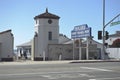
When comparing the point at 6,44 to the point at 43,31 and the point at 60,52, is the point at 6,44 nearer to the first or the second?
the point at 43,31

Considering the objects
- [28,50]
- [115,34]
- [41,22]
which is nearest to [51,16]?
[41,22]

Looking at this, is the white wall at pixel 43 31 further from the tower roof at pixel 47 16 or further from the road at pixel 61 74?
the road at pixel 61 74

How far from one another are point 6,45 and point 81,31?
40.9 ft

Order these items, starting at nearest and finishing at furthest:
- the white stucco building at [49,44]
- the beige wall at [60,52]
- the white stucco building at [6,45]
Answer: the white stucco building at [6,45] < the beige wall at [60,52] < the white stucco building at [49,44]

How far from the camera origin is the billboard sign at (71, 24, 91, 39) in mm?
52206

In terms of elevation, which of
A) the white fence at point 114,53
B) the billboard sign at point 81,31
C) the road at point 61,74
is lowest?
the road at point 61,74

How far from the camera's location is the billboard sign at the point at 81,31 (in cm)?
5221

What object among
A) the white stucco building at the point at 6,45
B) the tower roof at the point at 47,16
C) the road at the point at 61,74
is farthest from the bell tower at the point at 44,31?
the road at the point at 61,74

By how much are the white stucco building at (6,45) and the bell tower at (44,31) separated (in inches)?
232

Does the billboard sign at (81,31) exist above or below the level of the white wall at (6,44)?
above

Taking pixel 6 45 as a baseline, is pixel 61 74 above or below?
below

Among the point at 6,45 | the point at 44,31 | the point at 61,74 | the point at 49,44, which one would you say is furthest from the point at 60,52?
the point at 61,74

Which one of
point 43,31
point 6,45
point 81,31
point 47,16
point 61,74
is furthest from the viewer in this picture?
point 43,31

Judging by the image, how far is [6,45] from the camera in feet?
164
